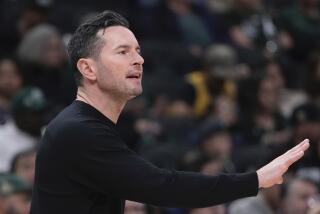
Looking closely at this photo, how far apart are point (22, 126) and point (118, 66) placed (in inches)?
159

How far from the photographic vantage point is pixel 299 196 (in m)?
6.61

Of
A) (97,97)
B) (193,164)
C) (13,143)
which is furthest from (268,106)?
(97,97)

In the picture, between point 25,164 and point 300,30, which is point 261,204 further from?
point 300,30

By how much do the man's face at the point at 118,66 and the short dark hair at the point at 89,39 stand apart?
26 mm

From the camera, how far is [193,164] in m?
7.11

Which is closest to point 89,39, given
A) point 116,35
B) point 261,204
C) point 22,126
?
point 116,35

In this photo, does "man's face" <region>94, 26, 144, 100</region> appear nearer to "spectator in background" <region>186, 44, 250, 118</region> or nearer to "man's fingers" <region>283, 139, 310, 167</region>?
"man's fingers" <region>283, 139, 310, 167</region>

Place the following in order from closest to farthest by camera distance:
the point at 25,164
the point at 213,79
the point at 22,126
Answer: the point at 25,164 → the point at 22,126 → the point at 213,79

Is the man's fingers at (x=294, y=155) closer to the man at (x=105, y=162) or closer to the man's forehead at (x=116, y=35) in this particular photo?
the man at (x=105, y=162)

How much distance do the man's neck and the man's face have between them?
0.09 feet

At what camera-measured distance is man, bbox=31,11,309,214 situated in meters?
3.18

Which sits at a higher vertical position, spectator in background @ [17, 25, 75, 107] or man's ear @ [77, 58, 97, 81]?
spectator in background @ [17, 25, 75, 107]

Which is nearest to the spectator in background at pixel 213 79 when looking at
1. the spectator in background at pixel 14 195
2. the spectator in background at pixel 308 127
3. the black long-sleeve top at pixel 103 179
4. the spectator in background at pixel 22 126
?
the spectator in background at pixel 308 127

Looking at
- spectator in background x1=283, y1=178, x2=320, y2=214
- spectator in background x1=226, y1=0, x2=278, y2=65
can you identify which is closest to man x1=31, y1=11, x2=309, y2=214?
spectator in background x1=283, y1=178, x2=320, y2=214
